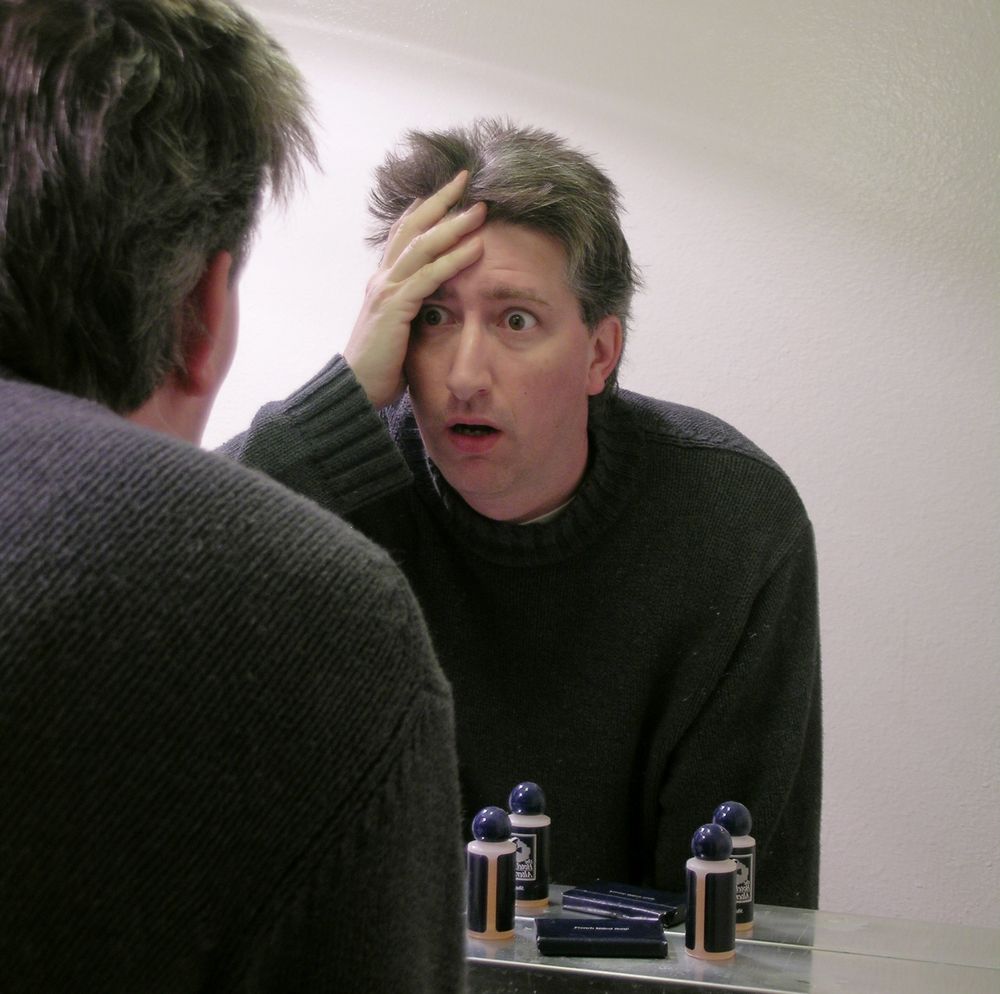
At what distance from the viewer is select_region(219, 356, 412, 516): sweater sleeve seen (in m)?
1.01

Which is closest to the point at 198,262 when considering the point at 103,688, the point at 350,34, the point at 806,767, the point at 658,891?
the point at 103,688

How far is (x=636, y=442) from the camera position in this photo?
3.72ft

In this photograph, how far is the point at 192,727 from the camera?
1.28 feet

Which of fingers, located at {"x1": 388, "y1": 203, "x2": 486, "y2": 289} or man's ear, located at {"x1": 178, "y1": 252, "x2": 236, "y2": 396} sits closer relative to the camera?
man's ear, located at {"x1": 178, "y1": 252, "x2": 236, "y2": 396}

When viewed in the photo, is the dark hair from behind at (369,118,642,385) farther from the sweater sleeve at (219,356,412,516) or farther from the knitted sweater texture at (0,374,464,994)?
the knitted sweater texture at (0,374,464,994)

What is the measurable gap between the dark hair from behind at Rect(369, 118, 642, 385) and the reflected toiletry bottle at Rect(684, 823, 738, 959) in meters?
0.51

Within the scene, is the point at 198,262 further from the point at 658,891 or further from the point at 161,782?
the point at 658,891

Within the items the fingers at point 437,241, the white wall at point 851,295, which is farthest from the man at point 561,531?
the white wall at point 851,295

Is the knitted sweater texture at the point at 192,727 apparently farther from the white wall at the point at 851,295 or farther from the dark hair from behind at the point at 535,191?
the white wall at the point at 851,295

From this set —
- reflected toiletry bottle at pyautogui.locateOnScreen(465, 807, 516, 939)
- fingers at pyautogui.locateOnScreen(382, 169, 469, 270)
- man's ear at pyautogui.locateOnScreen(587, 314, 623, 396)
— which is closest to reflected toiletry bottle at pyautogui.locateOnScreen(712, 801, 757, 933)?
reflected toiletry bottle at pyautogui.locateOnScreen(465, 807, 516, 939)

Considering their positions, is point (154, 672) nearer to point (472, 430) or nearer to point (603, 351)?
point (472, 430)

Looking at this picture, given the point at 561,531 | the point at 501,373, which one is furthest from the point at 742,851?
the point at 501,373

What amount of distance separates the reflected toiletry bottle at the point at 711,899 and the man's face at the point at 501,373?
0.38 metres

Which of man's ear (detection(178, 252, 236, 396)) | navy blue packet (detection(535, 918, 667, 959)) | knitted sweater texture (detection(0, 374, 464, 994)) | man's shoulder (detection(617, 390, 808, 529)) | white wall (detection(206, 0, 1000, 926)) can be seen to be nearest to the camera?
knitted sweater texture (detection(0, 374, 464, 994))
